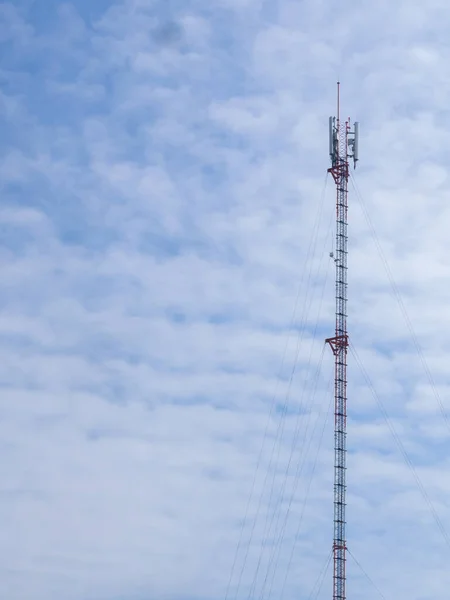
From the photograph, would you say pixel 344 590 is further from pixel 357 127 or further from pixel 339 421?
pixel 357 127

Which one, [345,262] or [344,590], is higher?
[345,262]

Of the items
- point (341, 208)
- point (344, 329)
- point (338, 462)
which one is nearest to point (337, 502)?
point (338, 462)

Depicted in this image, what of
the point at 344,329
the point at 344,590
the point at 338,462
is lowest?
the point at 344,590

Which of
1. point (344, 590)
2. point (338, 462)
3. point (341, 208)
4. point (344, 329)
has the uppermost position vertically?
point (341, 208)

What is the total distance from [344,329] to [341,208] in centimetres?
Answer: 1004

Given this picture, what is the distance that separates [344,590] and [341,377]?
16665 millimetres

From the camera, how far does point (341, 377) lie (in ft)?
443

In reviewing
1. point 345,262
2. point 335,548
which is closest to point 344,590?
point 335,548

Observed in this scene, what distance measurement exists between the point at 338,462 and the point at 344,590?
9.90 meters

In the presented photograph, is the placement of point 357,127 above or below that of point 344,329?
above

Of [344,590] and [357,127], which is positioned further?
[357,127]

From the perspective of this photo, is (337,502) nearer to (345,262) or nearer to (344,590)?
(344,590)

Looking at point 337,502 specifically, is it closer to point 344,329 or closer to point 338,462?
point 338,462

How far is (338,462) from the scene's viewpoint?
438ft
